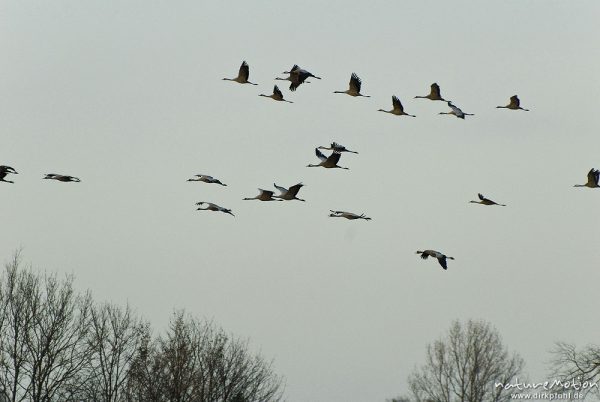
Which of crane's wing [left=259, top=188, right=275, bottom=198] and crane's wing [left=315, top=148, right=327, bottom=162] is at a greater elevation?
crane's wing [left=315, top=148, right=327, bottom=162]

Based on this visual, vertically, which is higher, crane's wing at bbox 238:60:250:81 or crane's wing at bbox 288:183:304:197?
crane's wing at bbox 238:60:250:81

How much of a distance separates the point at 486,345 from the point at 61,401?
2919 cm

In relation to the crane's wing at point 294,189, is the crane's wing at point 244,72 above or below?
above

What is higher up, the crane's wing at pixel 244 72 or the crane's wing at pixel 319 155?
the crane's wing at pixel 244 72

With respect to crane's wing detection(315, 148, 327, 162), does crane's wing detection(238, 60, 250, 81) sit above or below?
above

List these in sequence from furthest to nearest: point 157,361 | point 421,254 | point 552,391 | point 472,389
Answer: point 472,389 → point 157,361 → point 552,391 → point 421,254

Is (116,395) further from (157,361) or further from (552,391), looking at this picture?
(552,391)

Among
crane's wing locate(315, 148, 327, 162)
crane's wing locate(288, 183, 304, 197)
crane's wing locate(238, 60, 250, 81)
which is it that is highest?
crane's wing locate(238, 60, 250, 81)

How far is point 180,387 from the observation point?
49.8 m

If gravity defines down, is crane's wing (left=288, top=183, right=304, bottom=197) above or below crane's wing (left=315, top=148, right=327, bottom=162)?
below

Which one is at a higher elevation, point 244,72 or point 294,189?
point 244,72

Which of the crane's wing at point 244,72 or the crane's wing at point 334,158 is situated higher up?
the crane's wing at point 244,72

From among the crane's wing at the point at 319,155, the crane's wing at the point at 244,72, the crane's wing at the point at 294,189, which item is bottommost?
the crane's wing at the point at 294,189

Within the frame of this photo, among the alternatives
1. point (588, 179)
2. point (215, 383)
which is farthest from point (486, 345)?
point (588, 179)
